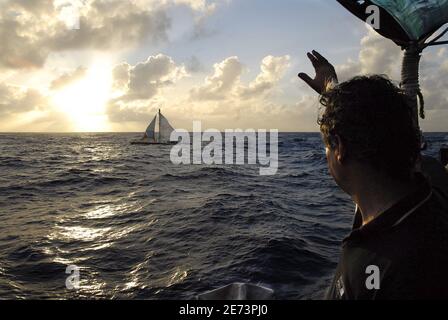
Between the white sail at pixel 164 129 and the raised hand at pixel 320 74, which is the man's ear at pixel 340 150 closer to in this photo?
the raised hand at pixel 320 74

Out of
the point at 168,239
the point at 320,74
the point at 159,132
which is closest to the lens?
the point at 320,74

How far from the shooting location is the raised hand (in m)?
2.49

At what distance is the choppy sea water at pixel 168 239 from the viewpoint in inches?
296

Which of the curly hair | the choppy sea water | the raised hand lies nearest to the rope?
the choppy sea water

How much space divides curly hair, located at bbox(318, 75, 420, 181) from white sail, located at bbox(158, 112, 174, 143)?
71232 mm

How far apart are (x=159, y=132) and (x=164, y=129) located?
1262 mm

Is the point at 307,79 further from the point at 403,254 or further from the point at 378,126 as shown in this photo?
the point at 403,254

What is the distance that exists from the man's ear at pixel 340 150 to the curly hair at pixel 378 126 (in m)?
0.02

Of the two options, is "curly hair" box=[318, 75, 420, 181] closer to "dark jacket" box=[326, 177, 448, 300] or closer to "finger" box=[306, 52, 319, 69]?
"dark jacket" box=[326, 177, 448, 300]

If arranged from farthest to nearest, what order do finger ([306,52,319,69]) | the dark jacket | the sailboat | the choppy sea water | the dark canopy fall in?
the sailboat, the choppy sea water, finger ([306,52,319,69]), the dark canopy, the dark jacket

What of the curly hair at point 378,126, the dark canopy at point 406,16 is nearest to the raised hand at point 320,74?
the dark canopy at point 406,16

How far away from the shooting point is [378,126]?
1.71 metres

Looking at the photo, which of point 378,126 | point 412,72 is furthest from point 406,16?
point 378,126
